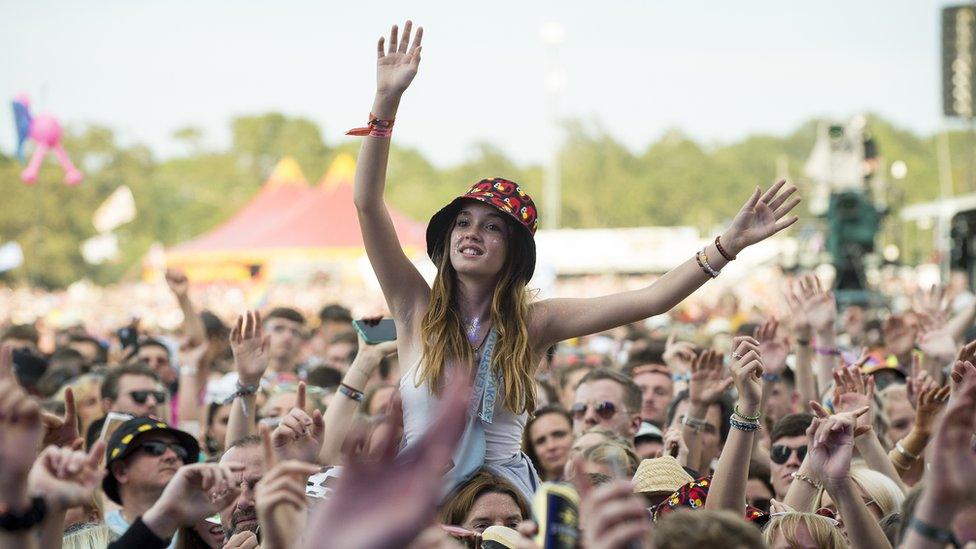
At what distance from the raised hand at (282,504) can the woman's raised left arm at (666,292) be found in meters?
1.75

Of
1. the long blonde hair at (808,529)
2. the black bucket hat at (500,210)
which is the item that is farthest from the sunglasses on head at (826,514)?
the black bucket hat at (500,210)

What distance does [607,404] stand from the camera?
237 inches

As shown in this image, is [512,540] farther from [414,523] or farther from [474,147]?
[474,147]

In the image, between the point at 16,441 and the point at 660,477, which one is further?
the point at 660,477

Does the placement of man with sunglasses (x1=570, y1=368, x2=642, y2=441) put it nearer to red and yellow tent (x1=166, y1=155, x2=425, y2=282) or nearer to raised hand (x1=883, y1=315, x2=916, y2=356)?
raised hand (x1=883, y1=315, x2=916, y2=356)

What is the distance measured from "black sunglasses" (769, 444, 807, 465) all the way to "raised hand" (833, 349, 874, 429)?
560 mm

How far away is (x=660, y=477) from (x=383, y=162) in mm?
1580

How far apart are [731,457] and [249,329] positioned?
2.24m

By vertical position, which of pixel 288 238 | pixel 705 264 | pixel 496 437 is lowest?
pixel 496 437

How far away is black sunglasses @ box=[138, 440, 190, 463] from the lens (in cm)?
469

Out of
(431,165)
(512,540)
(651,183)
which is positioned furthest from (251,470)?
(431,165)

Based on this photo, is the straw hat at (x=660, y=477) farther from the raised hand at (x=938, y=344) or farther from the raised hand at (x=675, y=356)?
the raised hand at (x=938, y=344)

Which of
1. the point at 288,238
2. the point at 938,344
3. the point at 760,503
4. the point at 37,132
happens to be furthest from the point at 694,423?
the point at 288,238

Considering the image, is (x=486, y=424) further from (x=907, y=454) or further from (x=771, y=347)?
(x=771, y=347)
